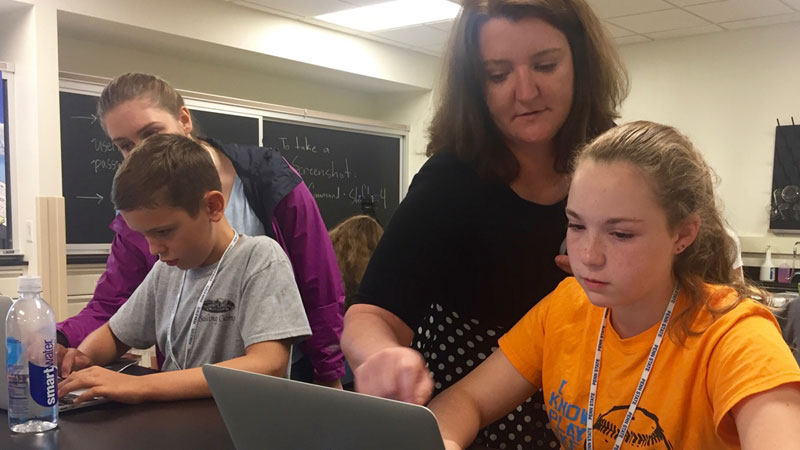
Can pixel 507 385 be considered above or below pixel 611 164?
below

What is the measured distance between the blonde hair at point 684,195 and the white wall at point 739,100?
4190 millimetres

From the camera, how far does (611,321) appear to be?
107 centimetres

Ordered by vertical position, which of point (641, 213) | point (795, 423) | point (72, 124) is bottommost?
point (795, 423)

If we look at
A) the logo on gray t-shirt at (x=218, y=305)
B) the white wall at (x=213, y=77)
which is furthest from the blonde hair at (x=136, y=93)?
the white wall at (x=213, y=77)

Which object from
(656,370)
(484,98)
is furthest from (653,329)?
(484,98)

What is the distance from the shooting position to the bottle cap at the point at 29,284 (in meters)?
1.13

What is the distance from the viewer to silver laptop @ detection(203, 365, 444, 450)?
2.01ft

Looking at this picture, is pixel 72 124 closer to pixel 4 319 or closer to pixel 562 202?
pixel 4 319

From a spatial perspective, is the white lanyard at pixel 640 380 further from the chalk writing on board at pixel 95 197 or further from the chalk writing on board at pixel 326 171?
the chalk writing on board at pixel 326 171

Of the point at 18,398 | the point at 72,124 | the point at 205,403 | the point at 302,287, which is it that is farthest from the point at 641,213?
the point at 72,124

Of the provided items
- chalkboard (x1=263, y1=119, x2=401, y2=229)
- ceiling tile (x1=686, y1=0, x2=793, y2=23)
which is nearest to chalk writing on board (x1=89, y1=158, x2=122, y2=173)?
chalkboard (x1=263, y1=119, x2=401, y2=229)

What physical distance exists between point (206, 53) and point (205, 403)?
3996 mm

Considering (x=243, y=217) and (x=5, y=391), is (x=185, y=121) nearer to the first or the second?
(x=243, y=217)

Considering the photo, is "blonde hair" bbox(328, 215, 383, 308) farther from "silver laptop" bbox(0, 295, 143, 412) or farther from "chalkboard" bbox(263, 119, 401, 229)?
"chalkboard" bbox(263, 119, 401, 229)
